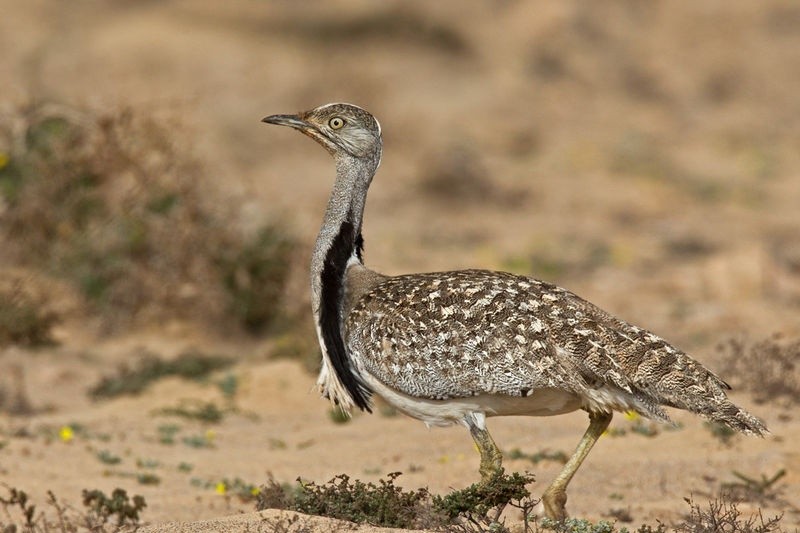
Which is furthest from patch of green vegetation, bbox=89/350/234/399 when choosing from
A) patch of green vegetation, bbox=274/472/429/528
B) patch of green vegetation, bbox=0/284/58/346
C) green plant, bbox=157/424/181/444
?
patch of green vegetation, bbox=274/472/429/528

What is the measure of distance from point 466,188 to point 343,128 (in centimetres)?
1083

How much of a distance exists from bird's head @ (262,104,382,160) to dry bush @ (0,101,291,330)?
170 inches

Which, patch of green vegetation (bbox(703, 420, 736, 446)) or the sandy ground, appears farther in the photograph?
the sandy ground

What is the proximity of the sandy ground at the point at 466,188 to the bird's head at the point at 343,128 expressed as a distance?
6.19 ft

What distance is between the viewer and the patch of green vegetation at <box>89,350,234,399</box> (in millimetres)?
9352

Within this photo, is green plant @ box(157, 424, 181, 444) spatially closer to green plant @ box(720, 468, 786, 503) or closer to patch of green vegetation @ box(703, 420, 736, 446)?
patch of green vegetation @ box(703, 420, 736, 446)

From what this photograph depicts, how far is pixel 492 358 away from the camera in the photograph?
17.2 ft

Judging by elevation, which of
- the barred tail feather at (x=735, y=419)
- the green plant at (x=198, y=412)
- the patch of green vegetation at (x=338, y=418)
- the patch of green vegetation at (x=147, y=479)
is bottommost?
the patch of green vegetation at (x=147, y=479)

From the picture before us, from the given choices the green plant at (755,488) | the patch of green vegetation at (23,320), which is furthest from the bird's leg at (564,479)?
the patch of green vegetation at (23,320)

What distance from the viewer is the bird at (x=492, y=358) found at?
5.09 metres

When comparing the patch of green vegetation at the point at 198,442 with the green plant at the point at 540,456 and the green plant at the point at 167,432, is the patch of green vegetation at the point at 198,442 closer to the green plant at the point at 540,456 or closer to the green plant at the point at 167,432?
the green plant at the point at 167,432

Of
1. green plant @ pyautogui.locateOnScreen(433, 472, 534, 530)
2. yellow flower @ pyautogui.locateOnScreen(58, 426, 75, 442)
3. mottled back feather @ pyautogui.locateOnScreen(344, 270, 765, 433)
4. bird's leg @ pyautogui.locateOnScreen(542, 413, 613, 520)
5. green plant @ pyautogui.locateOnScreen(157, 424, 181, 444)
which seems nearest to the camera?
green plant @ pyautogui.locateOnScreen(433, 472, 534, 530)

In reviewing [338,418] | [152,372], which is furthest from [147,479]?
[152,372]

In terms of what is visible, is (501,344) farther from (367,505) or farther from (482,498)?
(367,505)
